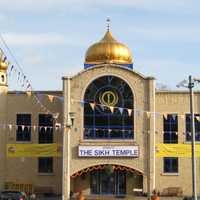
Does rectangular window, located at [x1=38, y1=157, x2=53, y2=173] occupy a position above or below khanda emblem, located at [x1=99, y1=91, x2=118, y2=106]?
below

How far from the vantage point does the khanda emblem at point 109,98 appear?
4862 cm

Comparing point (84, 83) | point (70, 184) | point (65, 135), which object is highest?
point (84, 83)

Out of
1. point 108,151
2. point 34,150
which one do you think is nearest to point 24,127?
point 34,150

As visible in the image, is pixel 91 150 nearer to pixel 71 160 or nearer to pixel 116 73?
pixel 71 160

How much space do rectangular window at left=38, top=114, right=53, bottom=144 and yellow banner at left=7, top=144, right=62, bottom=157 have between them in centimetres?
59

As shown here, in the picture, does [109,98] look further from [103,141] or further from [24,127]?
[24,127]

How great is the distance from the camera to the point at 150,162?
47688 millimetres

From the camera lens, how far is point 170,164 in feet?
163

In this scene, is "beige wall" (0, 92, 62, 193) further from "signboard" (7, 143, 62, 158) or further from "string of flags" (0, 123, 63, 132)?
"signboard" (7, 143, 62, 158)

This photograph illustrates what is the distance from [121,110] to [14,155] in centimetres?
913

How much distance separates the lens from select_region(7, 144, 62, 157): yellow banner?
50.2 m

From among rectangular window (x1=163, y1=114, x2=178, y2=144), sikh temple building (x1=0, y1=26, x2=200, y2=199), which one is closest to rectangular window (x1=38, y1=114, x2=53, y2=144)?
sikh temple building (x1=0, y1=26, x2=200, y2=199)

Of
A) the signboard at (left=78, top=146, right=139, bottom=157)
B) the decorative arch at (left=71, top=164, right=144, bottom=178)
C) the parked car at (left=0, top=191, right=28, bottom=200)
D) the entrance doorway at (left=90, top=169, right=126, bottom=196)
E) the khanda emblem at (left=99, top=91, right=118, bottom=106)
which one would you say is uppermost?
the khanda emblem at (left=99, top=91, right=118, bottom=106)

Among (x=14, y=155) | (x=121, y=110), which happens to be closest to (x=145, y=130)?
(x=121, y=110)
